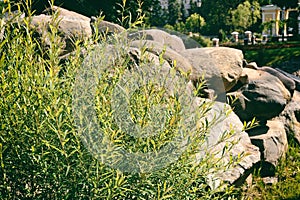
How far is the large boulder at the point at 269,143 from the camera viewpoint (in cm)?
571

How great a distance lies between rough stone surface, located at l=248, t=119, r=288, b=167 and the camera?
5.71 m

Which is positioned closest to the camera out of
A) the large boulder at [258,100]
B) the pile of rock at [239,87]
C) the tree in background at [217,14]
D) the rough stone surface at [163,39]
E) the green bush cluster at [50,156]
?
the green bush cluster at [50,156]

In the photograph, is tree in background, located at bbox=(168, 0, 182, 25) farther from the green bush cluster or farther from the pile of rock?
the green bush cluster

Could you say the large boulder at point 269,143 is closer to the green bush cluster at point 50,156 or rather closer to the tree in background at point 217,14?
the green bush cluster at point 50,156

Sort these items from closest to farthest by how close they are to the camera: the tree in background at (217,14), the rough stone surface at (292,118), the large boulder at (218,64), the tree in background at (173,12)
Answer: the large boulder at (218,64) → the rough stone surface at (292,118) → the tree in background at (217,14) → the tree in background at (173,12)

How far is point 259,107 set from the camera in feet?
19.9

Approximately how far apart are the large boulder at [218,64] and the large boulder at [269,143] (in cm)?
69

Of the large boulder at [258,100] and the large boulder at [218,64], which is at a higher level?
the large boulder at [218,64]

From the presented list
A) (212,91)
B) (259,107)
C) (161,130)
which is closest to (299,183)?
(259,107)

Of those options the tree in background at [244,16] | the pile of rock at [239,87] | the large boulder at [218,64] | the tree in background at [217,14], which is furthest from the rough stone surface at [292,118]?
the tree in background at [217,14]

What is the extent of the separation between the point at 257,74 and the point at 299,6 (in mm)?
20673

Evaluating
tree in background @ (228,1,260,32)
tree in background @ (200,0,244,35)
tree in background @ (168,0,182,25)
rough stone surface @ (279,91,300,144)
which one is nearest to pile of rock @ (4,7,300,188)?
rough stone surface @ (279,91,300,144)

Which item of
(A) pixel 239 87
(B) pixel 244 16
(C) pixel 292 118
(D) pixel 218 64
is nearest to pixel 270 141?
(A) pixel 239 87

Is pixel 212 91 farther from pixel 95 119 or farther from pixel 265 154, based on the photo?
pixel 95 119
